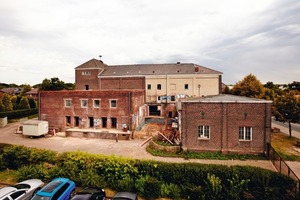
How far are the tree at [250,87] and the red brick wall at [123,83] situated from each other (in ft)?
72.2

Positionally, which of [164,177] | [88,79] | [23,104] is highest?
[88,79]

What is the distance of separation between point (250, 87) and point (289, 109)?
17204 millimetres

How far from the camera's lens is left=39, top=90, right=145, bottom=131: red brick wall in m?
26.3

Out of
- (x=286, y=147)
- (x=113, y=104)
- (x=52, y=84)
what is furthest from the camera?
(x=52, y=84)

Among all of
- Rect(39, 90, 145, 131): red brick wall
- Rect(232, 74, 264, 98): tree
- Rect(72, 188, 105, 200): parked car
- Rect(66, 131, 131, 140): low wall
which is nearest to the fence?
Rect(72, 188, 105, 200): parked car

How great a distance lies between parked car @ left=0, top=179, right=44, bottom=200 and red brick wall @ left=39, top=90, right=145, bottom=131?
15239 millimetres

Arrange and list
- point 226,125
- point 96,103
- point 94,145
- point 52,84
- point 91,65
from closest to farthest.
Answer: point 226,125 < point 94,145 < point 96,103 < point 91,65 < point 52,84

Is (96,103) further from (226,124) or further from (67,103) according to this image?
(226,124)

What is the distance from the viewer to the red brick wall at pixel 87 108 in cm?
2628

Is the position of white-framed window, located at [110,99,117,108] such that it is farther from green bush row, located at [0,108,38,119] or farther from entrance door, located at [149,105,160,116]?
green bush row, located at [0,108,38,119]

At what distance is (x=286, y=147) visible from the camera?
20016 mm

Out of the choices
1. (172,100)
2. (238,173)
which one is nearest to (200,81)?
(172,100)

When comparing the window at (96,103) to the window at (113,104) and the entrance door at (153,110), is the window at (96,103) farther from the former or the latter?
the entrance door at (153,110)

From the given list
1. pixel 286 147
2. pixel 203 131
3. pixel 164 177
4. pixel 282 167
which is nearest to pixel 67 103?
pixel 203 131
